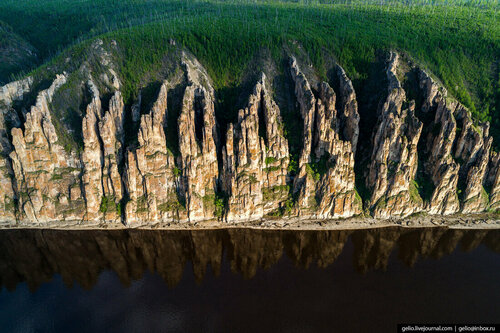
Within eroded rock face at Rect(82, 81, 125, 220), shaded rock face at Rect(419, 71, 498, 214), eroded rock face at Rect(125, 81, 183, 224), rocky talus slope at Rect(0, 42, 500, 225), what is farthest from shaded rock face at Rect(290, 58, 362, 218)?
eroded rock face at Rect(82, 81, 125, 220)

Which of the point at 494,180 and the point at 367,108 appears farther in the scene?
the point at 367,108

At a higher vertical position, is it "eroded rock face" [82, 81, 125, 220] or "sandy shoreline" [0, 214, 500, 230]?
"eroded rock face" [82, 81, 125, 220]

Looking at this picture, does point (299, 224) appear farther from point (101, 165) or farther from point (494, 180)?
point (101, 165)

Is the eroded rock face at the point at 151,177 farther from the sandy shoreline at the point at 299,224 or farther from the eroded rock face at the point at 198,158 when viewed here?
the eroded rock face at the point at 198,158

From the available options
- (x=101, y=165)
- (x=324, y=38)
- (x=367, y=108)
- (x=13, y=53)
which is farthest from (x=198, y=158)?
(x=13, y=53)

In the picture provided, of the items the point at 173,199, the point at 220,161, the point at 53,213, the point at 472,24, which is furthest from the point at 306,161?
the point at 472,24

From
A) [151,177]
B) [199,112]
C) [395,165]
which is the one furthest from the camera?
[199,112]

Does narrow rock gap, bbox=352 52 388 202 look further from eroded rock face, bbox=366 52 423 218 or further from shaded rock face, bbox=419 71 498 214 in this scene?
shaded rock face, bbox=419 71 498 214
